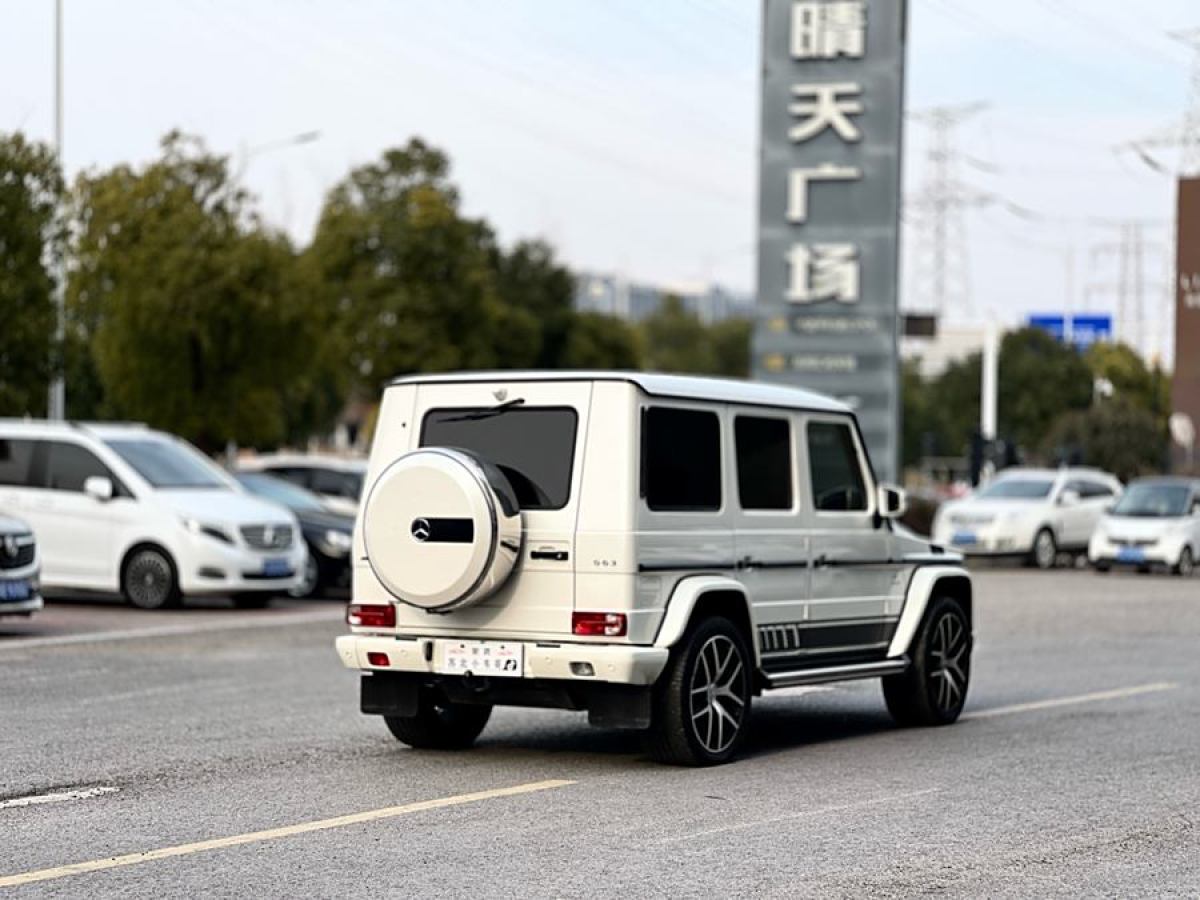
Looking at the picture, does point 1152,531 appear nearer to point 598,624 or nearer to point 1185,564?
point 1185,564

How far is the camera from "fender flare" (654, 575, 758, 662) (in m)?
11.0

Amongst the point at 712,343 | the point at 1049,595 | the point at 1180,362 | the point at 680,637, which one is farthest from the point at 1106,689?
the point at 712,343

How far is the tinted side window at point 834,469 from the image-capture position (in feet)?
41.6

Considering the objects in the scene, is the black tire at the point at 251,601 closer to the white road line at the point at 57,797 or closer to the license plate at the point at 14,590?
the license plate at the point at 14,590

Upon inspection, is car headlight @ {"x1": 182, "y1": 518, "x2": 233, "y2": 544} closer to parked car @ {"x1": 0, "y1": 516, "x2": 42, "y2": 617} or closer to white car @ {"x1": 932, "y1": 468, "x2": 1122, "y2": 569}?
parked car @ {"x1": 0, "y1": 516, "x2": 42, "y2": 617}

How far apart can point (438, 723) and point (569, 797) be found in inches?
77.6

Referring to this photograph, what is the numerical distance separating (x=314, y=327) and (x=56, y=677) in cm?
2207

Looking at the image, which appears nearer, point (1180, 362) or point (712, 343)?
point (1180, 362)

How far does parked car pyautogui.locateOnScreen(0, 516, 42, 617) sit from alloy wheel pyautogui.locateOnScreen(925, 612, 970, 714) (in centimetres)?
843

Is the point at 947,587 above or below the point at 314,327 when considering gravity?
below

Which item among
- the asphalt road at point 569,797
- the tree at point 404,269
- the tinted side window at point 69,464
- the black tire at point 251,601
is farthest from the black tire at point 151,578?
the tree at point 404,269

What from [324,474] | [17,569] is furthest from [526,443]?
[324,474]

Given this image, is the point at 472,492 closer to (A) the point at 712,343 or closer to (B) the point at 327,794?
(B) the point at 327,794

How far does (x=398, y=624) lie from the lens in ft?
37.4
